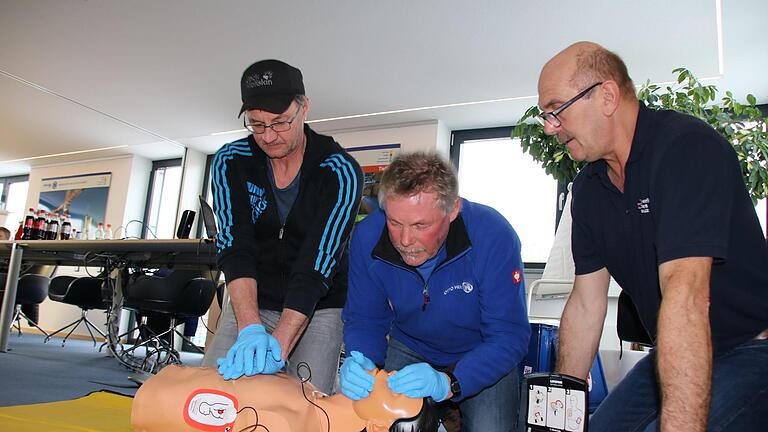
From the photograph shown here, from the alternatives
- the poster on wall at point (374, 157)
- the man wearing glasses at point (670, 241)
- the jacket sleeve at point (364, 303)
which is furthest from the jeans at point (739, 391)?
the poster on wall at point (374, 157)

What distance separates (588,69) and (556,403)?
2.56 feet

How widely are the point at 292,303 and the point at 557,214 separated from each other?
161 inches

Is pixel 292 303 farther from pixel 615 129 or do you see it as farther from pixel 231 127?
pixel 231 127

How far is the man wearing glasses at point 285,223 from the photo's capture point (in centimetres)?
155

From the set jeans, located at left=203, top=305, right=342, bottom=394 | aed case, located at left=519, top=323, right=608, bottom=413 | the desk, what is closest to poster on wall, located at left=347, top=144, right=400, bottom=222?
the desk

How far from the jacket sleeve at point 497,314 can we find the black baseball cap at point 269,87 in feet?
2.10

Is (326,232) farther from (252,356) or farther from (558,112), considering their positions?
(558,112)

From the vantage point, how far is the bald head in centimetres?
125

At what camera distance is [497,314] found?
150 cm

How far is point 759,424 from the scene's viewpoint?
1.13 meters

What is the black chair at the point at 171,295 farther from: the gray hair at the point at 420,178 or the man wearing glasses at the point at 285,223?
the gray hair at the point at 420,178

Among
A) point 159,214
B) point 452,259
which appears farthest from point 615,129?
point 159,214

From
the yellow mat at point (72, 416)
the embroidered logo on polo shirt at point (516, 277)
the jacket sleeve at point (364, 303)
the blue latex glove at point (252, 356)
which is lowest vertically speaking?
the yellow mat at point (72, 416)

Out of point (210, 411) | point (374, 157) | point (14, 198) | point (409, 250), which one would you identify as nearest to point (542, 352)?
point (409, 250)
